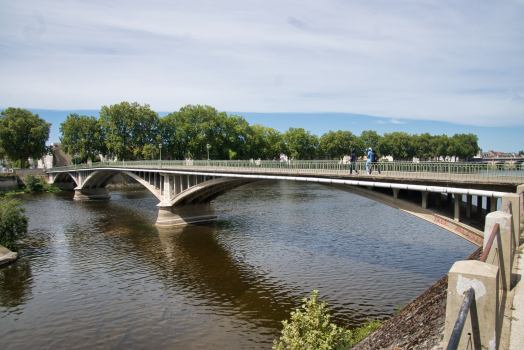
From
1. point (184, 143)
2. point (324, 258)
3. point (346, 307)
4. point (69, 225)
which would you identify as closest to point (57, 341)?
Answer: point (346, 307)

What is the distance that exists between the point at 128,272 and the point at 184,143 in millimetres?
59604

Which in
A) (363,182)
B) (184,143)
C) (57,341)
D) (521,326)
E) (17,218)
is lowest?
(57,341)

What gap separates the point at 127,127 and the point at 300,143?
42.3 meters

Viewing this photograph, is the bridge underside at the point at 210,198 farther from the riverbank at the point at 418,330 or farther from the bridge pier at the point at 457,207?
the riverbank at the point at 418,330

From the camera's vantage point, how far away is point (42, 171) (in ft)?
251

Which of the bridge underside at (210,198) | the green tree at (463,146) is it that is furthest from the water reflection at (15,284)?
the green tree at (463,146)

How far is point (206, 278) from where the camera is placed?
18.9m

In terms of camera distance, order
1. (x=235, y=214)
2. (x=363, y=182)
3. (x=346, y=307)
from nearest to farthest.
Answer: (x=346, y=307) < (x=363, y=182) < (x=235, y=214)

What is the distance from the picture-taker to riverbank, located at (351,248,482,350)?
5.07 m

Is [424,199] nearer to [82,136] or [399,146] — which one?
[82,136]

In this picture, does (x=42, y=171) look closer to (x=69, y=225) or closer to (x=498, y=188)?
(x=69, y=225)

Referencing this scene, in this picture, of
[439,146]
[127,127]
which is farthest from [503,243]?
[439,146]

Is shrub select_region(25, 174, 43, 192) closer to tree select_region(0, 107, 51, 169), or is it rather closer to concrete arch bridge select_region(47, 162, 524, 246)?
tree select_region(0, 107, 51, 169)

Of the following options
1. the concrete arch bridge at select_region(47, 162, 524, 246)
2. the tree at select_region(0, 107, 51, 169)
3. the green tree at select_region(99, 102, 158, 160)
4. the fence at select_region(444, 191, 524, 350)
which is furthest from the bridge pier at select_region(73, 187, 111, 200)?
the fence at select_region(444, 191, 524, 350)
